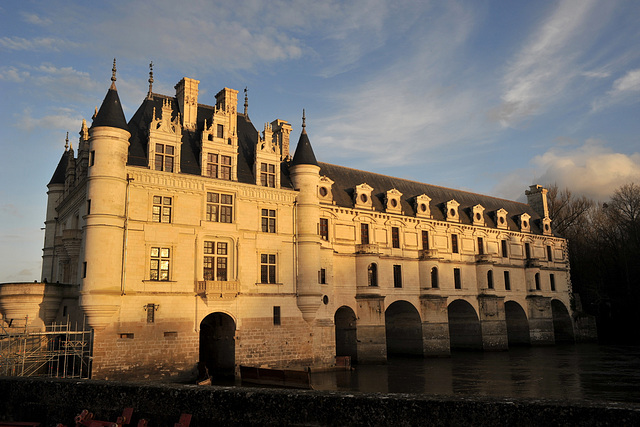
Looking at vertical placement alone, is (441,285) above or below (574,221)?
below

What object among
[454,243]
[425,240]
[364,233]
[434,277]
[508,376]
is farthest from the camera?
[454,243]

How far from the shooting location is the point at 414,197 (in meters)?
42.8

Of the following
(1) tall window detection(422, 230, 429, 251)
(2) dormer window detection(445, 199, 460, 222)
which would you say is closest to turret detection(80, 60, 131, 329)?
(1) tall window detection(422, 230, 429, 251)

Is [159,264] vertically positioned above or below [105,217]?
→ below

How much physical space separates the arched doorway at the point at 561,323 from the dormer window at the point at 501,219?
1138 centimetres

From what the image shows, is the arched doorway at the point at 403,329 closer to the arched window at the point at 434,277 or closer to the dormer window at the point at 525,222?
the arched window at the point at 434,277

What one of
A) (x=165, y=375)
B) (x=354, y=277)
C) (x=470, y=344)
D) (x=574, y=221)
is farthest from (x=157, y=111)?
(x=574, y=221)

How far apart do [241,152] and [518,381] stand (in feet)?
69.1

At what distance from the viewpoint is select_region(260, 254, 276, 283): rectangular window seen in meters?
29.5

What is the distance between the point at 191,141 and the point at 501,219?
33.0 metres

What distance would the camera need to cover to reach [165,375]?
24.8 metres

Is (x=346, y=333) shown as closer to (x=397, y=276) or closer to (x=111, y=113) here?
(x=397, y=276)

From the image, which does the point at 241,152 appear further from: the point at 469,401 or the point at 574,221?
the point at 574,221

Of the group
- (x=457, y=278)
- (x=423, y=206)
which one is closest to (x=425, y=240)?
(x=423, y=206)
